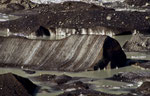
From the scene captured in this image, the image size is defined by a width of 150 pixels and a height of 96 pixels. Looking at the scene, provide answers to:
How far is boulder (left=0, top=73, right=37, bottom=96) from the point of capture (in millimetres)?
17672

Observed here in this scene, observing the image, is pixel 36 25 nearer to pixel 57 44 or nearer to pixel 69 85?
pixel 57 44

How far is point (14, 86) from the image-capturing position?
18062mm

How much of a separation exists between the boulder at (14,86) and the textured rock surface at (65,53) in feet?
12.4

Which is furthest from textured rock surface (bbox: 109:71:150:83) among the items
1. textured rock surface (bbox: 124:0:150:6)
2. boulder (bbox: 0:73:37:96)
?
textured rock surface (bbox: 124:0:150:6)

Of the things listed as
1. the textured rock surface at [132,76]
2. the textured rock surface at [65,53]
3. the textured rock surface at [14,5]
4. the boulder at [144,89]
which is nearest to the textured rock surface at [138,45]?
the textured rock surface at [65,53]

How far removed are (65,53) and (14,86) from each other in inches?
199

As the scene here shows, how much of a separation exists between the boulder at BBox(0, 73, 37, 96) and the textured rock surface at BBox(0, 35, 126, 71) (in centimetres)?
377

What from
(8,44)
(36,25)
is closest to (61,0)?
(36,25)

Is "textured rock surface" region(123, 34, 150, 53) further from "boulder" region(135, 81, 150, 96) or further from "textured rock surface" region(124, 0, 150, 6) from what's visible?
"textured rock surface" region(124, 0, 150, 6)

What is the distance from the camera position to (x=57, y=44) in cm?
2328

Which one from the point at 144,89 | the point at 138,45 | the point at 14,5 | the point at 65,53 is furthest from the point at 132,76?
the point at 14,5

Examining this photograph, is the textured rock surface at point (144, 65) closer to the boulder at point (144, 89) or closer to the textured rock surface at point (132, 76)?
the textured rock surface at point (132, 76)

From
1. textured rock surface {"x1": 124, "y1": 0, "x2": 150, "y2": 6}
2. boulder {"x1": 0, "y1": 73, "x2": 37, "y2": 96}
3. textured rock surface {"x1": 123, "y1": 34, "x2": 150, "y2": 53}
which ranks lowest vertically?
textured rock surface {"x1": 124, "y1": 0, "x2": 150, "y2": 6}

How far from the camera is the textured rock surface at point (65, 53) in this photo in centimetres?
2212
